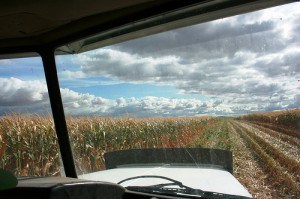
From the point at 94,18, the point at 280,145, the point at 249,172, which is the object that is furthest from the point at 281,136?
the point at 94,18

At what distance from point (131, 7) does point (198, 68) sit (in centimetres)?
66

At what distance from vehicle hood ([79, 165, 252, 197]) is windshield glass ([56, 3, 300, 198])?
1 centimetres

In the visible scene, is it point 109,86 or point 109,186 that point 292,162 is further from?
point 109,86

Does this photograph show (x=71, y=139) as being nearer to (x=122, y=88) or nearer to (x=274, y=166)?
(x=122, y=88)

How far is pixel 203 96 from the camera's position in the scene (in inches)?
109

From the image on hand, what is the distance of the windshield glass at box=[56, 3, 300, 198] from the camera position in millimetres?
2344

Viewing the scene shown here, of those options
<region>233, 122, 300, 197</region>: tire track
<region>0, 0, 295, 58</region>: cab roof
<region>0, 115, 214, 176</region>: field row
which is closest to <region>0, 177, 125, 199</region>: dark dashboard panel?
<region>233, 122, 300, 197</region>: tire track

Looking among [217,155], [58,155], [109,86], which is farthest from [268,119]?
[58,155]

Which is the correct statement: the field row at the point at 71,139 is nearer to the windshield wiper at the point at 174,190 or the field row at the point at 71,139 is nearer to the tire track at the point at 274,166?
the windshield wiper at the point at 174,190

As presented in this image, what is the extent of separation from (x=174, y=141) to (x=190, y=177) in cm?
31

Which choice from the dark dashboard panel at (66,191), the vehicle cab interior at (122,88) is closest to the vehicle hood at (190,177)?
the vehicle cab interior at (122,88)

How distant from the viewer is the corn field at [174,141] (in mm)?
2346

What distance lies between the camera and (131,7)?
2.84 meters

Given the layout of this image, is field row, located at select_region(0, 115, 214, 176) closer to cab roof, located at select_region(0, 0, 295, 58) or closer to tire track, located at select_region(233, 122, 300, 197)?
cab roof, located at select_region(0, 0, 295, 58)
